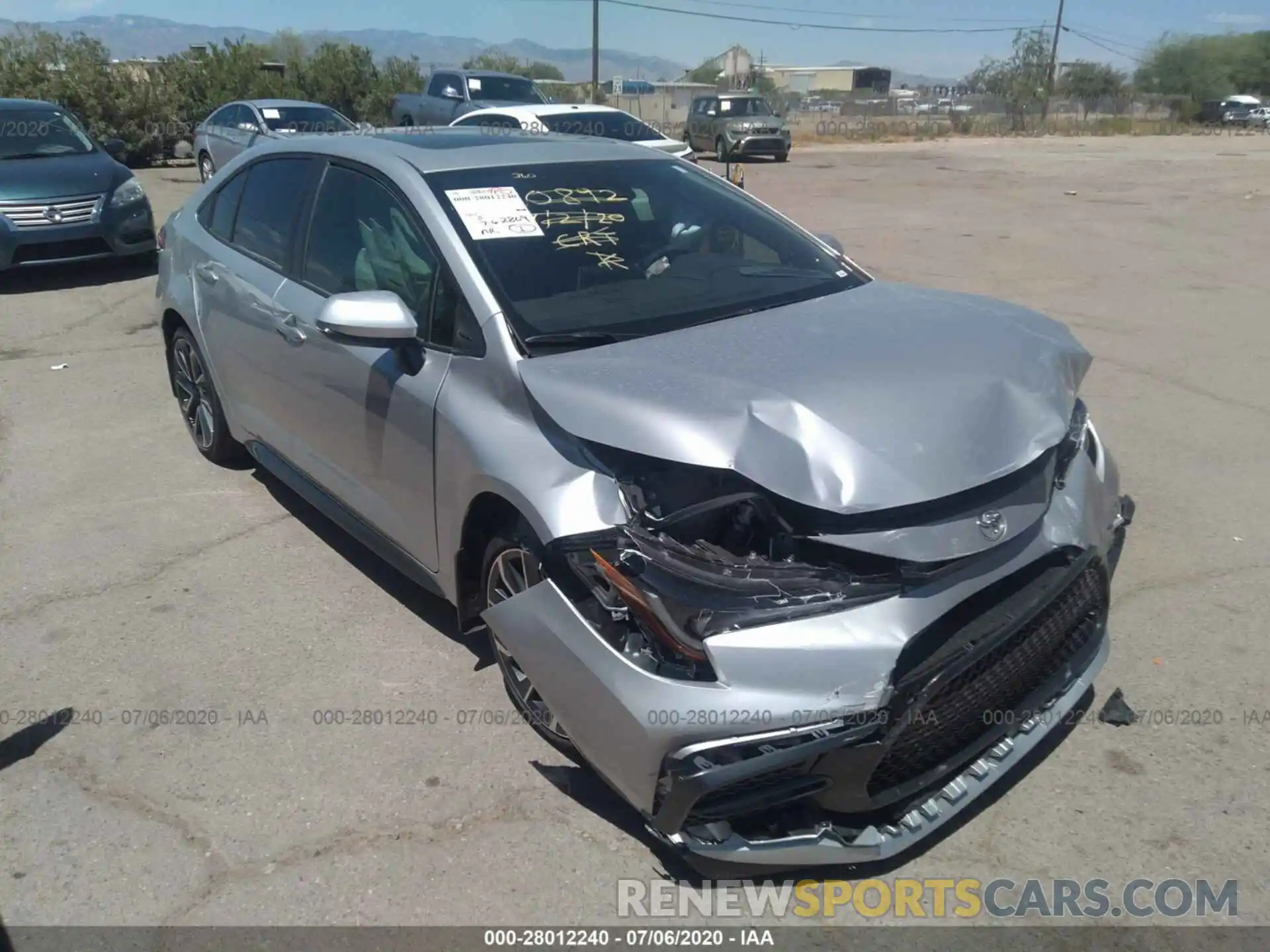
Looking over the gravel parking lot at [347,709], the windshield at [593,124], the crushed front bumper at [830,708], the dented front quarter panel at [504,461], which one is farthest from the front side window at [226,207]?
the windshield at [593,124]

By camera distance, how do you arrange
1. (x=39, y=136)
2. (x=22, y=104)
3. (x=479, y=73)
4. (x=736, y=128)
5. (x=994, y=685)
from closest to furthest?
(x=994, y=685)
(x=39, y=136)
(x=22, y=104)
(x=479, y=73)
(x=736, y=128)

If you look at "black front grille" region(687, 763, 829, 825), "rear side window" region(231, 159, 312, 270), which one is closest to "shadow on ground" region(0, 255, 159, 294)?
"rear side window" region(231, 159, 312, 270)

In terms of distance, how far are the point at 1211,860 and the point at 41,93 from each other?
2488 centimetres

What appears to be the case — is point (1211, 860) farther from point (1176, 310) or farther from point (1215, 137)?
point (1215, 137)

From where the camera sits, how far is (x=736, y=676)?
8.36ft

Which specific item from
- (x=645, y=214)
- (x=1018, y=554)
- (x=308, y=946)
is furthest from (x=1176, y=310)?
(x=308, y=946)

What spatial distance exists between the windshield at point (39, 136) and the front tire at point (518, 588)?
32.4ft

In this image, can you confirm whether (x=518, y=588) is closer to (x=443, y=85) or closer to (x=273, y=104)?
(x=273, y=104)

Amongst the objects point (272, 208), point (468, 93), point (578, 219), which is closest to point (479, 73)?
point (468, 93)

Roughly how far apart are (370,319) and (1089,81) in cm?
7472

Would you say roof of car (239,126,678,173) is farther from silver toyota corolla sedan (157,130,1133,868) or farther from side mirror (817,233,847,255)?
side mirror (817,233,847,255)

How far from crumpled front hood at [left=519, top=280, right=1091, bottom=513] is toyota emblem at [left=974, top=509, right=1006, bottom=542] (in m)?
0.10

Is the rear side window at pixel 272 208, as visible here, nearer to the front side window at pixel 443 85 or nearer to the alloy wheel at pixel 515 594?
the alloy wheel at pixel 515 594

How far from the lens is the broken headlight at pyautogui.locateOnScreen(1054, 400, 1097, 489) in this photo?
315 cm
